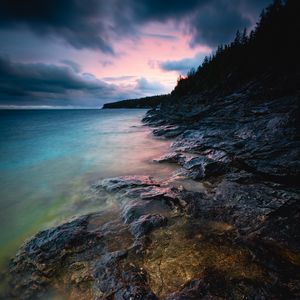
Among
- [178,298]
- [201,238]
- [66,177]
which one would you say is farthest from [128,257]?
[66,177]

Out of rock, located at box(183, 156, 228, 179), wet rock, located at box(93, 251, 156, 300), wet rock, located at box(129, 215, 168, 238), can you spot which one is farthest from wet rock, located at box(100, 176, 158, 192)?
wet rock, located at box(93, 251, 156, 300)

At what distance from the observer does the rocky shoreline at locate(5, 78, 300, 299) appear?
297 cm

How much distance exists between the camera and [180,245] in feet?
12.7

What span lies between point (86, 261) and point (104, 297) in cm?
98

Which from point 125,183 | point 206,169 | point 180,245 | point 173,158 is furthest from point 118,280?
point 173,158

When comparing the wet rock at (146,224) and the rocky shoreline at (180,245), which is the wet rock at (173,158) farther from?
the wet rock at (146,224)

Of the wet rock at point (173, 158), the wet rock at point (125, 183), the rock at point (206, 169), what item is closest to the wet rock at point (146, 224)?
the wet rock at point (125, 183)

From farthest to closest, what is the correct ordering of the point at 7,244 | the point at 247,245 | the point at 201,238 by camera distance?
1. the point at 7,244
2. the point at 201,238
3. the point at 247,245

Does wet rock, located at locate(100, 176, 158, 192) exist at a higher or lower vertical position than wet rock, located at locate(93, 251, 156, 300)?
lower

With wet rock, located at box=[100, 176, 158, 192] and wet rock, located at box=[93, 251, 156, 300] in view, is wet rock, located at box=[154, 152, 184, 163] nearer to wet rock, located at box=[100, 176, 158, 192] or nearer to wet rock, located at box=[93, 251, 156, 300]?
wet rock, located at box=[100, 176, 158, 192]

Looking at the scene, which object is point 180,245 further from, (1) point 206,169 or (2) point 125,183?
(1) point 206,169

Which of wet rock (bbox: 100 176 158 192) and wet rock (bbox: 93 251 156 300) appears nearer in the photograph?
wet rock (bbox: 93 251 156 300)

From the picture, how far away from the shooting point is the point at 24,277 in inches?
146

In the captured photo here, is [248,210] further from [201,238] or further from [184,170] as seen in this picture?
[184,170]
